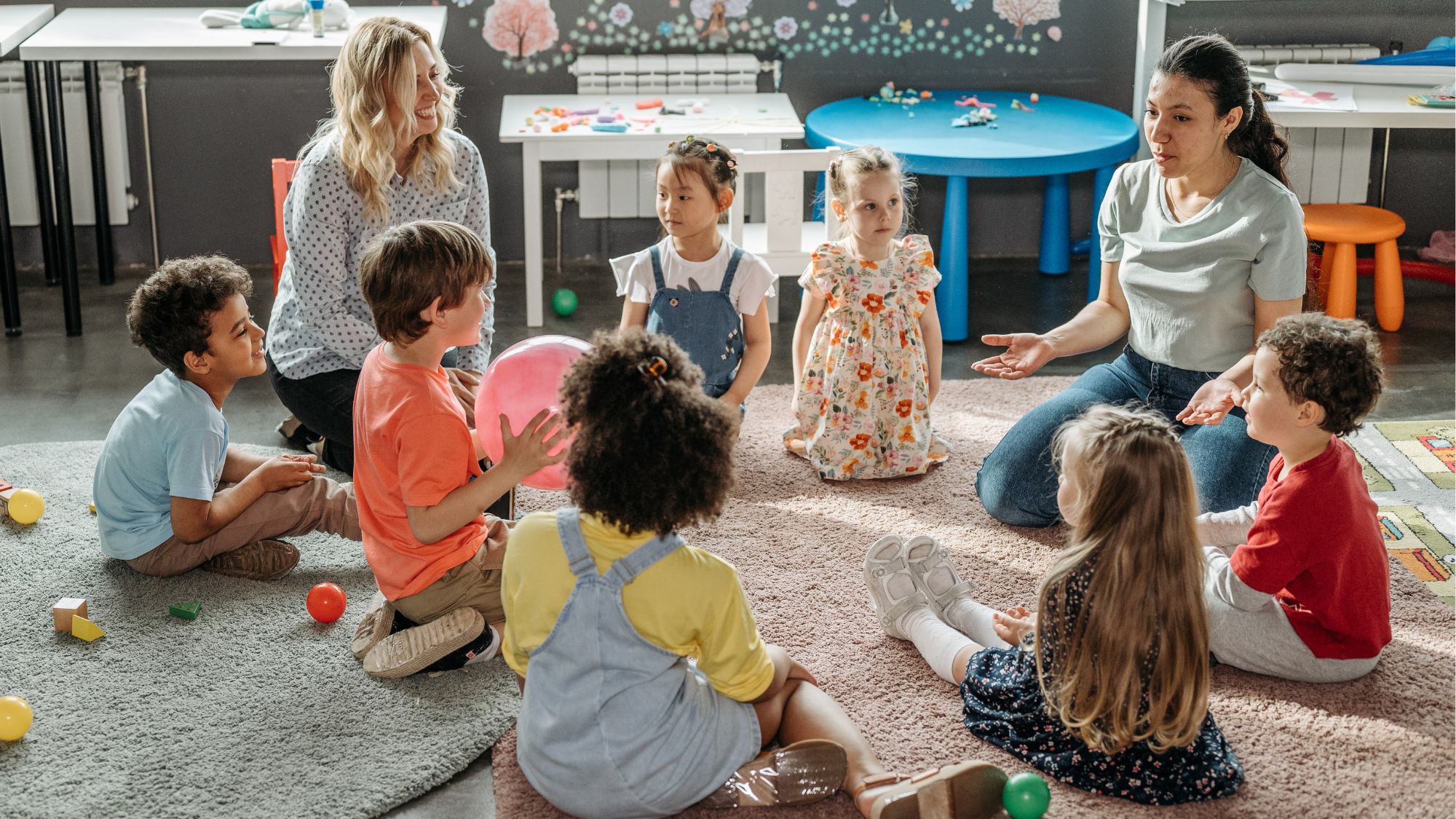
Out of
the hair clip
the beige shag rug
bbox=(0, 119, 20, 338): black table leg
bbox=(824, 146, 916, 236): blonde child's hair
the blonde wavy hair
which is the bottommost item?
the beige shag rug

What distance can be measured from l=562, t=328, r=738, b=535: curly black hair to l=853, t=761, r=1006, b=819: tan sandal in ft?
1.61

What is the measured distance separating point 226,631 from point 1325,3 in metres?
4.16

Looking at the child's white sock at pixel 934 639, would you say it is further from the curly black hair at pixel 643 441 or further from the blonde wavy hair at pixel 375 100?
the blonde wavy hair at pixel 375 100

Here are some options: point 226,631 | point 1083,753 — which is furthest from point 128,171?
point 1083,753

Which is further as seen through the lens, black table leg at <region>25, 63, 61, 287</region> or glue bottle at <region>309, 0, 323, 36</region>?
glue bottle at <region>309, 0, 323, 36</region>

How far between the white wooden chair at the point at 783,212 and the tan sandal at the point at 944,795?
7.10ft

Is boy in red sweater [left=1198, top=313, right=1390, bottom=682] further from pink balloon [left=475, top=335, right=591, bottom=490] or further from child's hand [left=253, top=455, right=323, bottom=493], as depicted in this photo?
child's hand [left=253, top=455, right=323, bottom=493]

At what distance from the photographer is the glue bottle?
4.20 m

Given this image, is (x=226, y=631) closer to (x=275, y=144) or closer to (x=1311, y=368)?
(x=1311, y=368)

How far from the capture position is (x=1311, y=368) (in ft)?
7.51

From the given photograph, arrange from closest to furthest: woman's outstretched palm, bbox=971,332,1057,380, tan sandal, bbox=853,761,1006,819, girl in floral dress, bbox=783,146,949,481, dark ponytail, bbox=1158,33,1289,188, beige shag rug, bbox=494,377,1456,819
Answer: tan sandal, bbox=853,761,1006,819, beige shag rug, bbox=494,377,1456,819, dark ponytail, bbox=1158,33,1289,188, woman's outstretched palm, bbox=971,332,1057,380, girl in floral dress, bbox=783,146,949,481

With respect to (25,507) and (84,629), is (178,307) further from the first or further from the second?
(25,507)

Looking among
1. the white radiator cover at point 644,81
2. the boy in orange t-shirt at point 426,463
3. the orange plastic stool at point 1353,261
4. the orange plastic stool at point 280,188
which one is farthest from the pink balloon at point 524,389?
the orange plastic stool at point 1353,261

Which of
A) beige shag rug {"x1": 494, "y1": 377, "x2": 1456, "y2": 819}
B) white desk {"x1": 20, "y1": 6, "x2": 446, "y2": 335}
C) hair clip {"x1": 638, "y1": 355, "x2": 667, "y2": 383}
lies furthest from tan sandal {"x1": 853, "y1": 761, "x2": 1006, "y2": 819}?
white desk {"x1": 20, "y1": 6, "x2": 446, "y2": 335}
